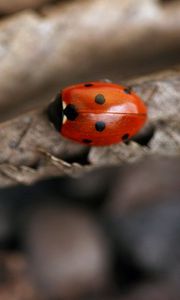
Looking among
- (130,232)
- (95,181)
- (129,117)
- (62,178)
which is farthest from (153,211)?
(129,117)

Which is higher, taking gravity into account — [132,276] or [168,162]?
[168,162]

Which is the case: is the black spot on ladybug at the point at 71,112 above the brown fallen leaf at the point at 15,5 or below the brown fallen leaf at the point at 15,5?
below

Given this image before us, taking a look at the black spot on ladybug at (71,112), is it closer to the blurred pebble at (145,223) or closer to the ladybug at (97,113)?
the ladybug at (97,113)

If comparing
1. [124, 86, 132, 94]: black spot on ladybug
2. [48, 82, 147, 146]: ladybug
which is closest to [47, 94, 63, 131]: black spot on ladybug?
[48, 82, 147, 146]: ladybug

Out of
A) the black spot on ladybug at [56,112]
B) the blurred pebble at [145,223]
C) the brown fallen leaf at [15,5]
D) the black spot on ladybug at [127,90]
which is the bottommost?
the blurred pebble at [145,223]

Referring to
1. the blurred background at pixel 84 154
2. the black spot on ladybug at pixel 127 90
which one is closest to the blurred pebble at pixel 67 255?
the blurred background at pixel 84 154

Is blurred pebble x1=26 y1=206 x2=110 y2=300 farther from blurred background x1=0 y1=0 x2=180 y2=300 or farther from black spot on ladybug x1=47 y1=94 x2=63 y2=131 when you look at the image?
black spot on ladybug x1=47 y1=94 x2=63 y2=131

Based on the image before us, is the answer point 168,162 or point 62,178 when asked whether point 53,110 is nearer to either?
point 62,178
